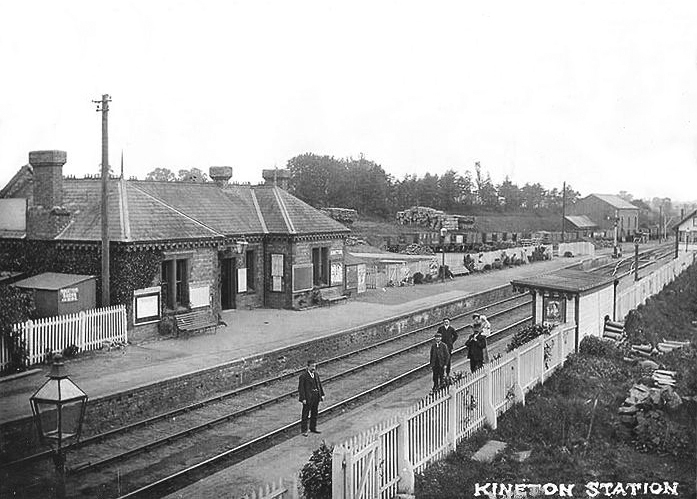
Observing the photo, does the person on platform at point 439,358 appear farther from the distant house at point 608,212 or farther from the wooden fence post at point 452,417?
the distant house at point 608,212

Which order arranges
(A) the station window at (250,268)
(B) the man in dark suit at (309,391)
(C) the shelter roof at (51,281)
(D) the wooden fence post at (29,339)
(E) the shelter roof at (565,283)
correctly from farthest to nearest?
(A) the station window at (250,268), (C) the shelter roof at (51,281), (E) the shelter roof at (565,283), (D) the wooden fence post at (29,339), (B) the man in dark suit at (309,391)

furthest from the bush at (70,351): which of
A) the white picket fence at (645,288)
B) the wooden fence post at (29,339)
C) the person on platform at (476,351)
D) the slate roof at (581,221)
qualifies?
the slate roof at (581,221)

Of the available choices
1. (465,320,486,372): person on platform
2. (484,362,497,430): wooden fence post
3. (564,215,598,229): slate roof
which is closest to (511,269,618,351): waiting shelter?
(465,320,486,372): person on platform

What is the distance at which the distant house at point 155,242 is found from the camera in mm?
20250

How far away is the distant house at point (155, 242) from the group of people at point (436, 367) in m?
7.51

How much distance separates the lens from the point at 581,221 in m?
78.9

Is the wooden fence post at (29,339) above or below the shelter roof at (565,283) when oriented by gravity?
below

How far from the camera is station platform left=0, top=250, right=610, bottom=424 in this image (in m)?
15.2

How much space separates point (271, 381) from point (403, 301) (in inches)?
446

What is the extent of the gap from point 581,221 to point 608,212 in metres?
4.36

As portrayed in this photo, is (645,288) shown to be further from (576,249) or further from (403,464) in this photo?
(576,249)

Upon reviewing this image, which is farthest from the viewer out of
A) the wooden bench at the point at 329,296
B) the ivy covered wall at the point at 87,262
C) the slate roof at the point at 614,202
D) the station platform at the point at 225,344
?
the slate roof at the point at 614,202

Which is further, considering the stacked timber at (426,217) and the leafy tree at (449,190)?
the leafy tree at (449,190)

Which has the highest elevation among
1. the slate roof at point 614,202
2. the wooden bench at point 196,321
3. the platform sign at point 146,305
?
the slate roof at point 614,202
